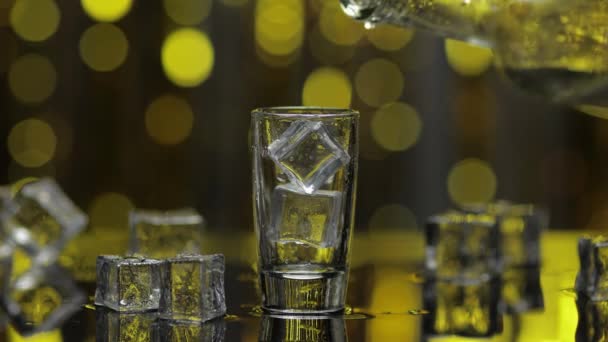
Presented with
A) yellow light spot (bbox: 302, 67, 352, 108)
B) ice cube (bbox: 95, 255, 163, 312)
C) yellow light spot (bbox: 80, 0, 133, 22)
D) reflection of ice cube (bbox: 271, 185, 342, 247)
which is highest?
yellow light spot (bbox: 80, 0, 133, 22)

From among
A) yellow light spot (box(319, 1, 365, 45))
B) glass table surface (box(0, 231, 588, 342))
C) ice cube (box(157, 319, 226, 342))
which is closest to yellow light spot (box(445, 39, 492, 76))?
yellow light spot (box(319, 1, 365, 45))

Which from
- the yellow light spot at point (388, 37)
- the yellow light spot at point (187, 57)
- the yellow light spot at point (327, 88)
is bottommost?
the yellow light spot at point (327, 88)

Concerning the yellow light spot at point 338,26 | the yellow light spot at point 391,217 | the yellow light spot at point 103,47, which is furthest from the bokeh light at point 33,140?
the yellow light spot at point 391,217

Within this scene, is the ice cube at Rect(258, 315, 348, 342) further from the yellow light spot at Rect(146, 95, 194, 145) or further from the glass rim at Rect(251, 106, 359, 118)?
the yellow light spot at Rect(146, 95, 194, 145)

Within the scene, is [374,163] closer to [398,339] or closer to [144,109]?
[144,109]

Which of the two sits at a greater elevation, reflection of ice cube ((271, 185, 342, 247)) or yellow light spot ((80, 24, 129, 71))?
yellow light spot ((80, 24, 129, 71))

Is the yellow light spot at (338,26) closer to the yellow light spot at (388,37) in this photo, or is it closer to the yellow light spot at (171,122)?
the yellow light spot at (388,37)

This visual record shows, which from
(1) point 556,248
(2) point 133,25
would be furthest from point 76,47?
(1) point 556,248
